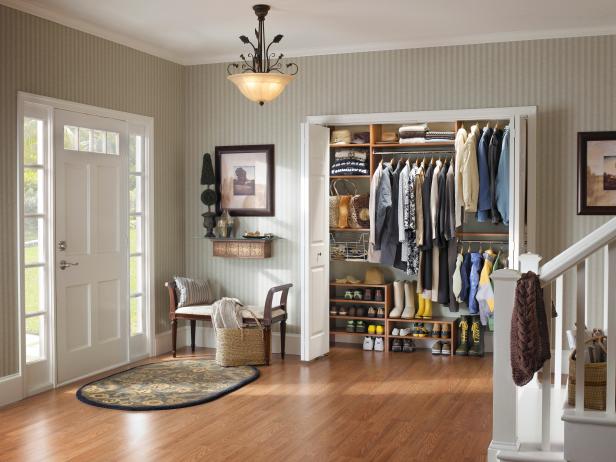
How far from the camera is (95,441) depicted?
14.5ft

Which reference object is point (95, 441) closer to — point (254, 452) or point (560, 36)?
point (254, 452)

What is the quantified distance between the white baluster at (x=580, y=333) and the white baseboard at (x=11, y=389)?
381 cm

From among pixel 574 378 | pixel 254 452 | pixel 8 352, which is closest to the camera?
pixel 574 378

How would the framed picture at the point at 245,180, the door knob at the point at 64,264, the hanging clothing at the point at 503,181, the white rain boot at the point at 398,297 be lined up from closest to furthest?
the door knob at the point at 64,264 < the hanging clothing at the point at 503,181 < the framed picture at the point at 245,180 < the white rain boot at the point at 398,297

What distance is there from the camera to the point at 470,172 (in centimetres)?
661

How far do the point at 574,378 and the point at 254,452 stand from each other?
5.90 ft

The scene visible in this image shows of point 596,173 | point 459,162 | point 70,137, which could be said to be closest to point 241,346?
point 70,137

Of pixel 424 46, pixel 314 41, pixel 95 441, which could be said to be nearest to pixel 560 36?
pixel 424 46

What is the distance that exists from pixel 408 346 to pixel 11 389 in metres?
3.57

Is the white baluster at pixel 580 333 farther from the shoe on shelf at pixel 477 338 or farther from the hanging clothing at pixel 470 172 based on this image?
the shoe on shelf at pixel 477 338

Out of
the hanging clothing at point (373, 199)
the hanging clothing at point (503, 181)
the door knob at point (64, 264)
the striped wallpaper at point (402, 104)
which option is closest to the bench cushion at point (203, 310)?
the striped wallpaper at point (402, 104)

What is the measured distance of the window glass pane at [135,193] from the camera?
665 cm

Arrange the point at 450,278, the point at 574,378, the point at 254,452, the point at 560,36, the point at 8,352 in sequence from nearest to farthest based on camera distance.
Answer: the point at 574,378, the point at 254,452, the point at 8,352, the point at 560,36, the point at 450,278

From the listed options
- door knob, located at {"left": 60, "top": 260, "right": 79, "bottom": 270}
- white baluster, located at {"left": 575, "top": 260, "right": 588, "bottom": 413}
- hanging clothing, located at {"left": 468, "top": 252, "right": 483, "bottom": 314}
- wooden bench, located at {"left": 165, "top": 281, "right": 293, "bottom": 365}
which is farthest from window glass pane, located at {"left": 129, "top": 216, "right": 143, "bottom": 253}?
white baluster, located at {"left": 575, "top": 260, "right": 588, "bottom": 413}
